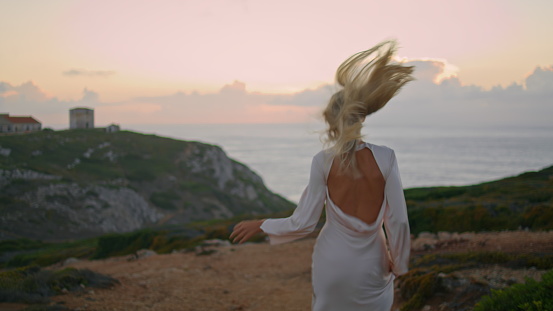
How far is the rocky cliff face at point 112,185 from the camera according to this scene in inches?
1914

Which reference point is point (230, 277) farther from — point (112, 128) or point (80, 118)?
point (80, 118)

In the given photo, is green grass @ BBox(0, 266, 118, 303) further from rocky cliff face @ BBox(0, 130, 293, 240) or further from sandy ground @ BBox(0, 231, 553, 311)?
rocky cliff face @ BBox(0, 130, 293, 240)

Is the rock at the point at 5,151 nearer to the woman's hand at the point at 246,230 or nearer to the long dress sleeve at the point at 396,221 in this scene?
the woman's hand at the point at 246,230

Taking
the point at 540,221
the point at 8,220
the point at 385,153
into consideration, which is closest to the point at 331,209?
the point at 385,153

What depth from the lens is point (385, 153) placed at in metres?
3.05

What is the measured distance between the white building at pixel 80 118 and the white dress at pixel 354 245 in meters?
95.0

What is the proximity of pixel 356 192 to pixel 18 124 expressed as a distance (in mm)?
88761

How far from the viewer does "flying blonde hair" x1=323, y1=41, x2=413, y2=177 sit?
9.77 ft

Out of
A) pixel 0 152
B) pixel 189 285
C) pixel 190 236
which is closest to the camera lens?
pixel 189 285

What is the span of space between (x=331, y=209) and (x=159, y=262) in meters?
11.3

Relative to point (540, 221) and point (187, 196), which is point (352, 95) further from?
point (187, 196)

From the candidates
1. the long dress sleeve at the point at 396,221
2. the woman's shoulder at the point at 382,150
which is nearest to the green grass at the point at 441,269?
the long dress sleeve at the point at 396,221

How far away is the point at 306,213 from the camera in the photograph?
3188mm

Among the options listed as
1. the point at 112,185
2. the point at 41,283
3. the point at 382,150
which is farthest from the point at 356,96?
the point at 112,185
